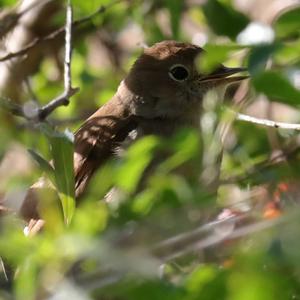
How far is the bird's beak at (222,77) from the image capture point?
14.0 ft

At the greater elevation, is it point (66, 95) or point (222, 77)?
point (66, 95)

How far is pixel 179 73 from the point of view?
4.74 meters

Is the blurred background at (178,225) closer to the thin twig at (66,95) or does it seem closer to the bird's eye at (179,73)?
the thin twig at (66,95)

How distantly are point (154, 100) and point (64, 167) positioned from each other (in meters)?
2.26

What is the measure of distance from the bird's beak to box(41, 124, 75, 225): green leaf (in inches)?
68.4

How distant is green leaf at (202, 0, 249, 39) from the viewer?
369cm

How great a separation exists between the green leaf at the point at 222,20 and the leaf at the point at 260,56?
1.57m

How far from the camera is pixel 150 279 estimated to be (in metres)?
1.76

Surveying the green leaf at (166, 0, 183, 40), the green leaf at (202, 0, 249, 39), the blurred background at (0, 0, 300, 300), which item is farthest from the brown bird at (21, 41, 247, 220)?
the blurred background at (0, 0, 300, 300)

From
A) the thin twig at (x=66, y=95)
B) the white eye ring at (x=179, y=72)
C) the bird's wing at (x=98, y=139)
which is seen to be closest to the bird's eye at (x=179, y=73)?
the white eye ring at (x=179, y=72)

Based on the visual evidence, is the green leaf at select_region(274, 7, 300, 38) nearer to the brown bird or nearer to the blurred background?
the blurred background

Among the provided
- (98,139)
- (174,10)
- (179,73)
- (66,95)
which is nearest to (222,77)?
(179,73)

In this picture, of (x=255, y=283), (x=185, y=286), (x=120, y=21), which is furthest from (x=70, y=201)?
(x=120, y=21)

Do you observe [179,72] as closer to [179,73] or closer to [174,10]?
[179,73]
